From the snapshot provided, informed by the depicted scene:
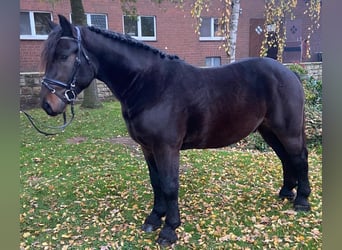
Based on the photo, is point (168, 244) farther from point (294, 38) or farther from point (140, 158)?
point (294, 38)

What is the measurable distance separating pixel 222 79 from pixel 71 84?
55.4 inches

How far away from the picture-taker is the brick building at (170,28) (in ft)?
38.8

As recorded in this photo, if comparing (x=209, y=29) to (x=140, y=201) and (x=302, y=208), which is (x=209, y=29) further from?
(x=302, y=208)

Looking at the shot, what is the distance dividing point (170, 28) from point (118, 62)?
12136 millimetres

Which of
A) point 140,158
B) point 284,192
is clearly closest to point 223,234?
point 284,192

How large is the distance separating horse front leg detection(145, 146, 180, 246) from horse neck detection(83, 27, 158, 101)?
64 cm

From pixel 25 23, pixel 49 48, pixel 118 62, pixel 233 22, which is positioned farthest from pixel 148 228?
pixel 25 23

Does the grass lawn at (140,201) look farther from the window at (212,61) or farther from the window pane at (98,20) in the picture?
the window at (212,61)

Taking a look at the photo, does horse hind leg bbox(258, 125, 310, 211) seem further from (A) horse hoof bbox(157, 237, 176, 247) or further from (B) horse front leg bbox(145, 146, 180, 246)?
(A) horse hoof bbox(157, 237, 176, 247)

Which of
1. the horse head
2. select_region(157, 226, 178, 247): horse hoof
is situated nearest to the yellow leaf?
select_region(157, 226, 178, 247): horse hoof

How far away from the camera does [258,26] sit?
16062 mm

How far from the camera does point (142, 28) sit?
1380 centimetres

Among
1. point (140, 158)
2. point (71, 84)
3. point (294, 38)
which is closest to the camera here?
point (71, 84)

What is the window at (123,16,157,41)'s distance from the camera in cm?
1354
